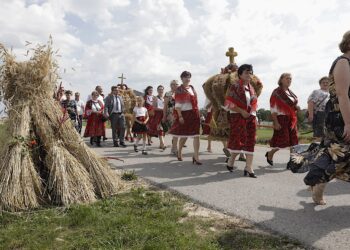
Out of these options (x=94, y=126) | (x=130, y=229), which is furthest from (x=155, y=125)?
(x=130, y=229)

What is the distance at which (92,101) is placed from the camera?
43.5ft

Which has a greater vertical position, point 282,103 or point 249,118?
point 282,103

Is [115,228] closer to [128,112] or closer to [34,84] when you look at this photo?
[34,84]

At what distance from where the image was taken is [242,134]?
291 inches

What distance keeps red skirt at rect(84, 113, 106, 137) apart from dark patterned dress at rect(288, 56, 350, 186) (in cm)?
907

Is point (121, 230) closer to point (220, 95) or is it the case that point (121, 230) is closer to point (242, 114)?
point (242, 114)

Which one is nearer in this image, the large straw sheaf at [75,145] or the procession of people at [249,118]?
the procession of people at [249,118]

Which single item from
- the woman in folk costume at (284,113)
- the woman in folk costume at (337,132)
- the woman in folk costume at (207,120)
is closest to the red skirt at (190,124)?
the woman in folk costume at (207,120)

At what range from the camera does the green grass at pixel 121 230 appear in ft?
12.3

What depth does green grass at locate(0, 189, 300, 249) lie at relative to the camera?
3756 millimetres

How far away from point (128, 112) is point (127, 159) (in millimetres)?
6398

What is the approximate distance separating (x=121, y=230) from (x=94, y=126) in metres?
9.12

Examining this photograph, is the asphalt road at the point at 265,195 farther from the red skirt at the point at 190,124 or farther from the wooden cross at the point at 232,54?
the wooden cross at the point at 232,54

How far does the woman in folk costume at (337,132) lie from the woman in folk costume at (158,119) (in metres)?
7.28
